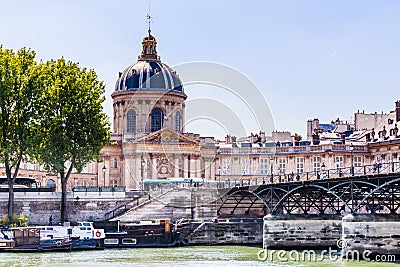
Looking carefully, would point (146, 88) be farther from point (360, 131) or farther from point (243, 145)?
point (360, 131)

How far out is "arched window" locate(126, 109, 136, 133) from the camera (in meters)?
105

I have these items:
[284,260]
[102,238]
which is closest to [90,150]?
[102,238]

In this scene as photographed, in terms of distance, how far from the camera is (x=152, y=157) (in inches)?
3841

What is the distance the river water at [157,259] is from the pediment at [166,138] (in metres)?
37.4

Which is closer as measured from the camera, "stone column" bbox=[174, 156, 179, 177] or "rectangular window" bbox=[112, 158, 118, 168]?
"stone column" bbox=[174, 156, 179, 177]

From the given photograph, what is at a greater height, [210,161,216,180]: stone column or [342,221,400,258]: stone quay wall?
[210,161,216,180]: stone column

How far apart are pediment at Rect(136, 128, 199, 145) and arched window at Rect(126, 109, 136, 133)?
741 cm

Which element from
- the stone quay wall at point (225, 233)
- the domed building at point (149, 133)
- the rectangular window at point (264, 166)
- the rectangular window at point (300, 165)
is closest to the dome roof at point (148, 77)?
the domed building at point (149, 133)

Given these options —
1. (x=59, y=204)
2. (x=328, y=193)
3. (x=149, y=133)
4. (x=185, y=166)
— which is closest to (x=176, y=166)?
(x=185, y=166)

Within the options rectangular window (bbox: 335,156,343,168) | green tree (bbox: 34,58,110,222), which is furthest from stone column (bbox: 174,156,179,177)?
green tree (bbox: 34,58,110,222)

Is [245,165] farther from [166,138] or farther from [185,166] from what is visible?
[166,138]

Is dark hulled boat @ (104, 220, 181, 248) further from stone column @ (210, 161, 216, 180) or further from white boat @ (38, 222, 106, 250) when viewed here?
stone column @ (210, 161, 216, 180)

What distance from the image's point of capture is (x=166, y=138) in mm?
98500

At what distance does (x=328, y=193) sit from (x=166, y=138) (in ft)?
134
